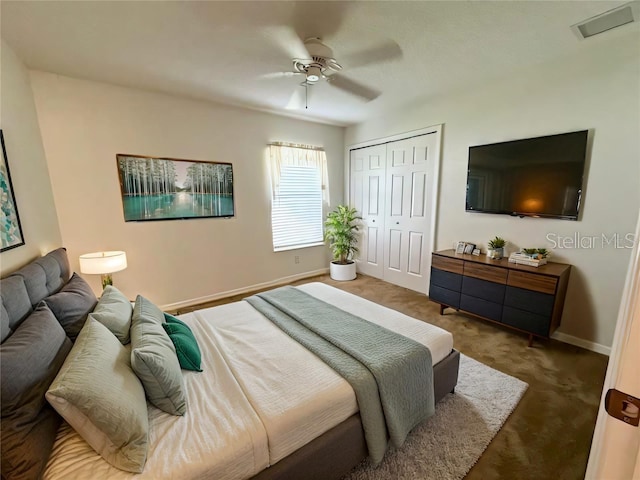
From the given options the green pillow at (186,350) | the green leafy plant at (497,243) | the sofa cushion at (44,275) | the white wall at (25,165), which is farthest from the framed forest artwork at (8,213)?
the green leafy plant at (497,243)

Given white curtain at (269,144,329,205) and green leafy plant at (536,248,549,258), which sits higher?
white curtain at (269,144,329,205)

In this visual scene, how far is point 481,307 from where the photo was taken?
2.74 metres

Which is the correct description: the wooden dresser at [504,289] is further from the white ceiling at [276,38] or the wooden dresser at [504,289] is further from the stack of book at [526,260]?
the white ceiling at [276,38]

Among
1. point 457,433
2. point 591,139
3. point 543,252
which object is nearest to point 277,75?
point 591,139

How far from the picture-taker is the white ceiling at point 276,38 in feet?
5.70

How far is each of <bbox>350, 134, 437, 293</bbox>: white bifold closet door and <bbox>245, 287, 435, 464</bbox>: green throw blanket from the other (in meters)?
2.28

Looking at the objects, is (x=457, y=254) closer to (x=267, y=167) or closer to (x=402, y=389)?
(x=402, y=389)

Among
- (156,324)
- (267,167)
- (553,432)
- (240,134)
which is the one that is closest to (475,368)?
(553,432)

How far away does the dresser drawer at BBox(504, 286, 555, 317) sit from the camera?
7.57ft

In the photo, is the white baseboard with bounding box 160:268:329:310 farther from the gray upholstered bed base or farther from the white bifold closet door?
the gray upholstered bed base

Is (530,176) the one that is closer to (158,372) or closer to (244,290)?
(158,372)

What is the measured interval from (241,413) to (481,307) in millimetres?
2551

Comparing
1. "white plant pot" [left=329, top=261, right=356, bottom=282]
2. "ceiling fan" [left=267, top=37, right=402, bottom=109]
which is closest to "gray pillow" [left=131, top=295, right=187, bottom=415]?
"ceiling fan" [left=267, top=37, right=402, bottom=109]

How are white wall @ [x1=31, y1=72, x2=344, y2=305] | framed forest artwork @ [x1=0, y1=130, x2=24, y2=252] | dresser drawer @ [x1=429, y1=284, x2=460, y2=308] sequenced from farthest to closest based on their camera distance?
dresser drawer @ [x1=429, y1=284, x2=460, y2=308], white wall @ [x1=31, y1=72, x2=344, y2=305], framed forest artwork @ [x1=0, y1=130, x2=24, y2=252]
